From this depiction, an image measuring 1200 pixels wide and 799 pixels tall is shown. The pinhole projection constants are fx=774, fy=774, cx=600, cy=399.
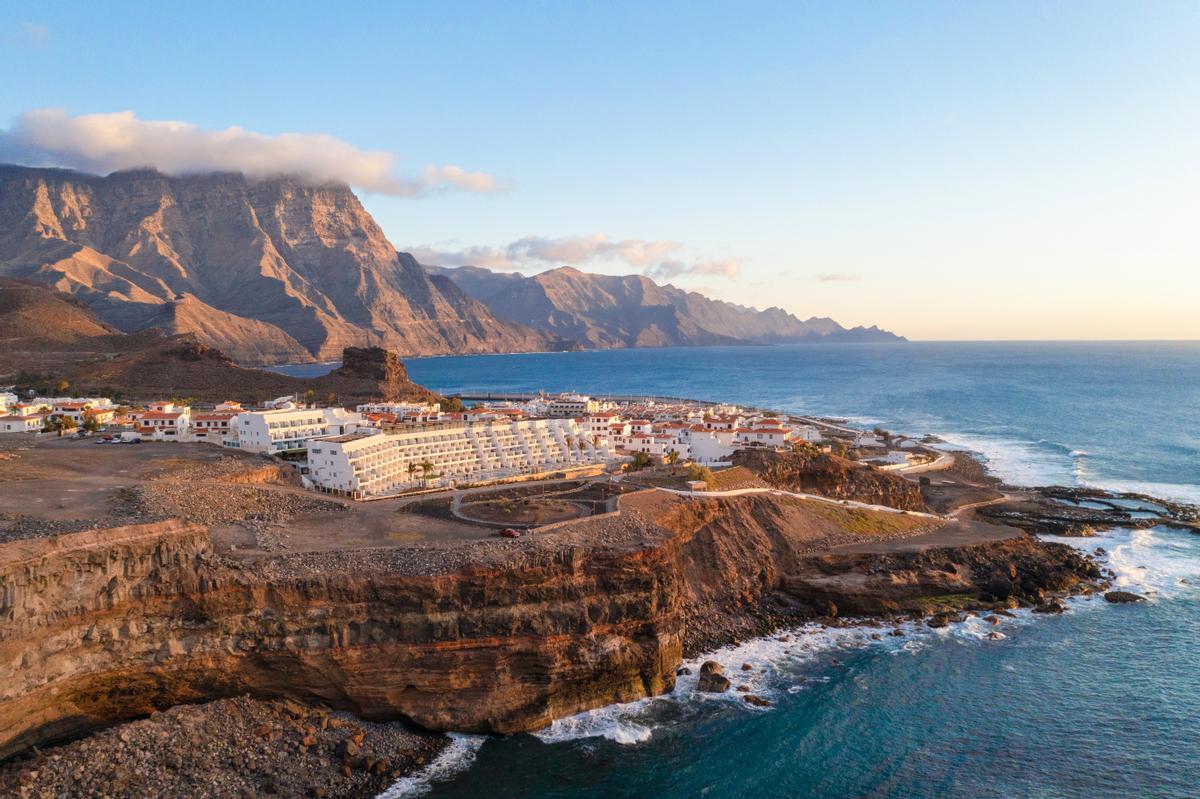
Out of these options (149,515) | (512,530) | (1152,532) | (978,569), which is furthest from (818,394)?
(149,515)

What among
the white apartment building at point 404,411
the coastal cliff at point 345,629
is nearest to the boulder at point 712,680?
the coastal cliff at point 345,629

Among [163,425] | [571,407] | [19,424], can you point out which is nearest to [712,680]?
[163,425]

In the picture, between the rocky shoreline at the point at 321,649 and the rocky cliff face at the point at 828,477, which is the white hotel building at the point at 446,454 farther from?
the rocky shoreline at the point at 321,649

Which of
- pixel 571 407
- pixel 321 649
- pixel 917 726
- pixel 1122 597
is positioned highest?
pixel 571 407

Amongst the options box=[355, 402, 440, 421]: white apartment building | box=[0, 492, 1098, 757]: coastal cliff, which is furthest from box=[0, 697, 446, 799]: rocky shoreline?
box=[355, 402, 440, 421]: white apartment building

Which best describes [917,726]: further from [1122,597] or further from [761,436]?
[761,436]

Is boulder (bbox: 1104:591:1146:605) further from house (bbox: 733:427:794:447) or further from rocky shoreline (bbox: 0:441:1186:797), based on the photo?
house (bbox: 733:427:794:447)

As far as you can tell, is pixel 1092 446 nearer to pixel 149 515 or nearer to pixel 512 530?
pixel 512 530
